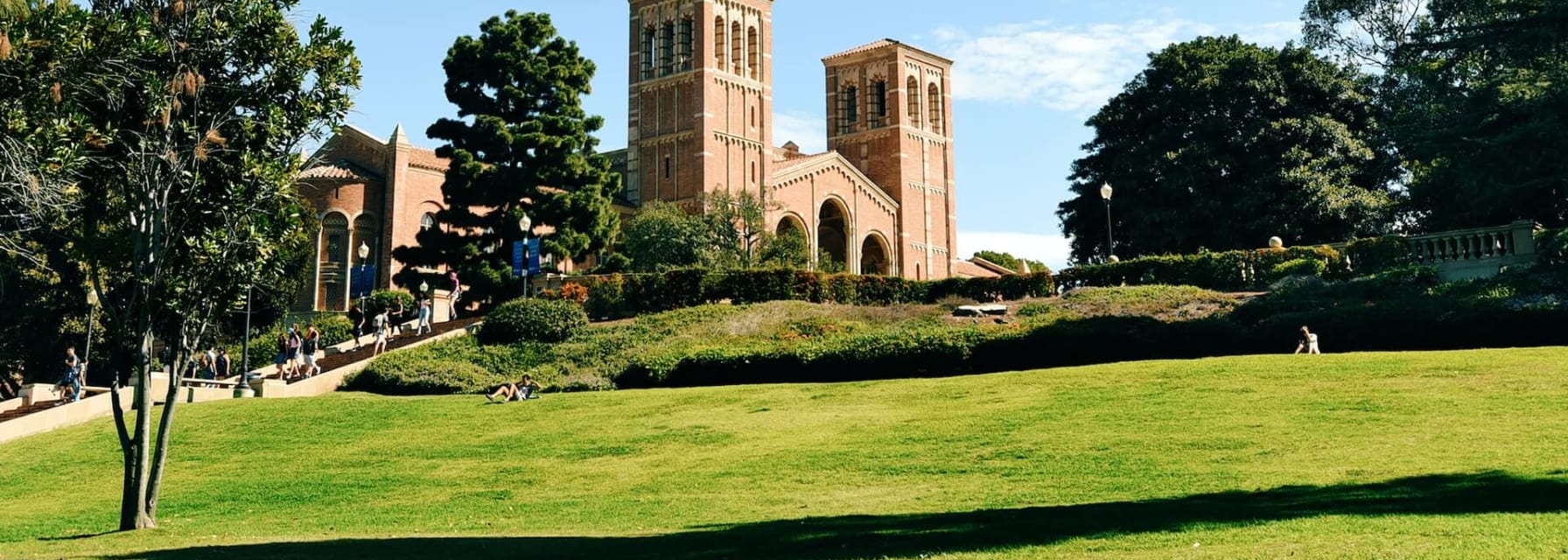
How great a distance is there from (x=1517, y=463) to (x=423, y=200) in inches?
2049

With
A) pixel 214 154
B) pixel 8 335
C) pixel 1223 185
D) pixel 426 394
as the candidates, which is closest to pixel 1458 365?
pixel 214 154

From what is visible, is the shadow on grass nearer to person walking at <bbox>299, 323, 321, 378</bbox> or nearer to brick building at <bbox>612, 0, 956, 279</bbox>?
person walking at <bbox>299, 323, 321, 378</bbox>

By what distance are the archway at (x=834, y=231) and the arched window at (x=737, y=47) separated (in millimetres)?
8664

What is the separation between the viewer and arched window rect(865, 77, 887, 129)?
80562mm

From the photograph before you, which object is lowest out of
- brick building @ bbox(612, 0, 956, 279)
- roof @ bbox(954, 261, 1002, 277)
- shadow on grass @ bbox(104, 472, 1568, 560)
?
shadow on grass @ bbox(104, 472, 1568, 560)

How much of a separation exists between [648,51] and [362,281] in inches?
1032

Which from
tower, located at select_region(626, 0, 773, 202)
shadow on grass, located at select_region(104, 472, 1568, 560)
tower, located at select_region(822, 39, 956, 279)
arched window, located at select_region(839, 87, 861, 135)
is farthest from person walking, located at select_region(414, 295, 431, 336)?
arched window, located at select_region(839, 87, 861, 135)

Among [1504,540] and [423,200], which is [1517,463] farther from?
[423,200]

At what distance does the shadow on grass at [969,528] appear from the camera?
11367mm

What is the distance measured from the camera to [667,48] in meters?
69.7

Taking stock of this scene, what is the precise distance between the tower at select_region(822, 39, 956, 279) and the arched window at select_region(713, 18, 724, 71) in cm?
1330

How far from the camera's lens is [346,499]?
57.1 feet

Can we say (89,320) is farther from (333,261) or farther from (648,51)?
(648,51)

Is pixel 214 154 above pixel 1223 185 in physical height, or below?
below
